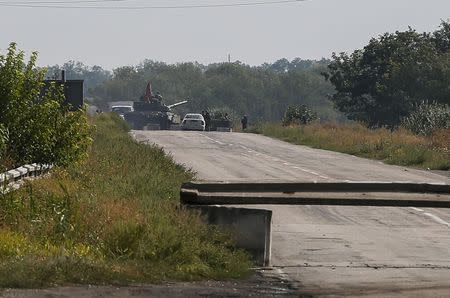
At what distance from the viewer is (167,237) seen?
14.6 meters

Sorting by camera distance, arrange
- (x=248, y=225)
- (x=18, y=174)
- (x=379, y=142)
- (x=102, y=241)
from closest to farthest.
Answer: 1. (x=102, y=241)
2. (x=248, y=225)
3. (x=18, y=174)
4. (x=379, y=142)

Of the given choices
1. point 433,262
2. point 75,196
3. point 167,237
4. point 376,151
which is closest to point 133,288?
point 167,237

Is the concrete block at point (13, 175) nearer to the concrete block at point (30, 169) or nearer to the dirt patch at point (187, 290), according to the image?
the concrete block at point (30, 169)

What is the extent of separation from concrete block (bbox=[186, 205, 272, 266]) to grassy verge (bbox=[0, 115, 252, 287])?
0.28m

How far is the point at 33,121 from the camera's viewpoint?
70.9 ft

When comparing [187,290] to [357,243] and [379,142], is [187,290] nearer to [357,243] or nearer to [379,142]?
[357,243]

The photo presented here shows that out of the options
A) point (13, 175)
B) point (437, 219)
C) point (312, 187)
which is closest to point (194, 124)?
point (437, 219)

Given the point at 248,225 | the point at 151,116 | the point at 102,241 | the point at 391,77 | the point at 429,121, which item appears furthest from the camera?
the point at 151,116

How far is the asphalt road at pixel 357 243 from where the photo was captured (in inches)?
564

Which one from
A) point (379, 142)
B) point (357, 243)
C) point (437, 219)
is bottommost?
point (379, 142)

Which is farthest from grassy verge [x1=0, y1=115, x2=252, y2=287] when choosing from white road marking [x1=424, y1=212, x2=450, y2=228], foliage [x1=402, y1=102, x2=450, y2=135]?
foliage [x1=402, y1=102, x2=450, y2=135]

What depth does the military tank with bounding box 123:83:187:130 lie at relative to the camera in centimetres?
11006

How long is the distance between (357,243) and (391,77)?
6666 cm

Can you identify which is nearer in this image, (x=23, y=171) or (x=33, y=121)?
(x=23, y=171)
